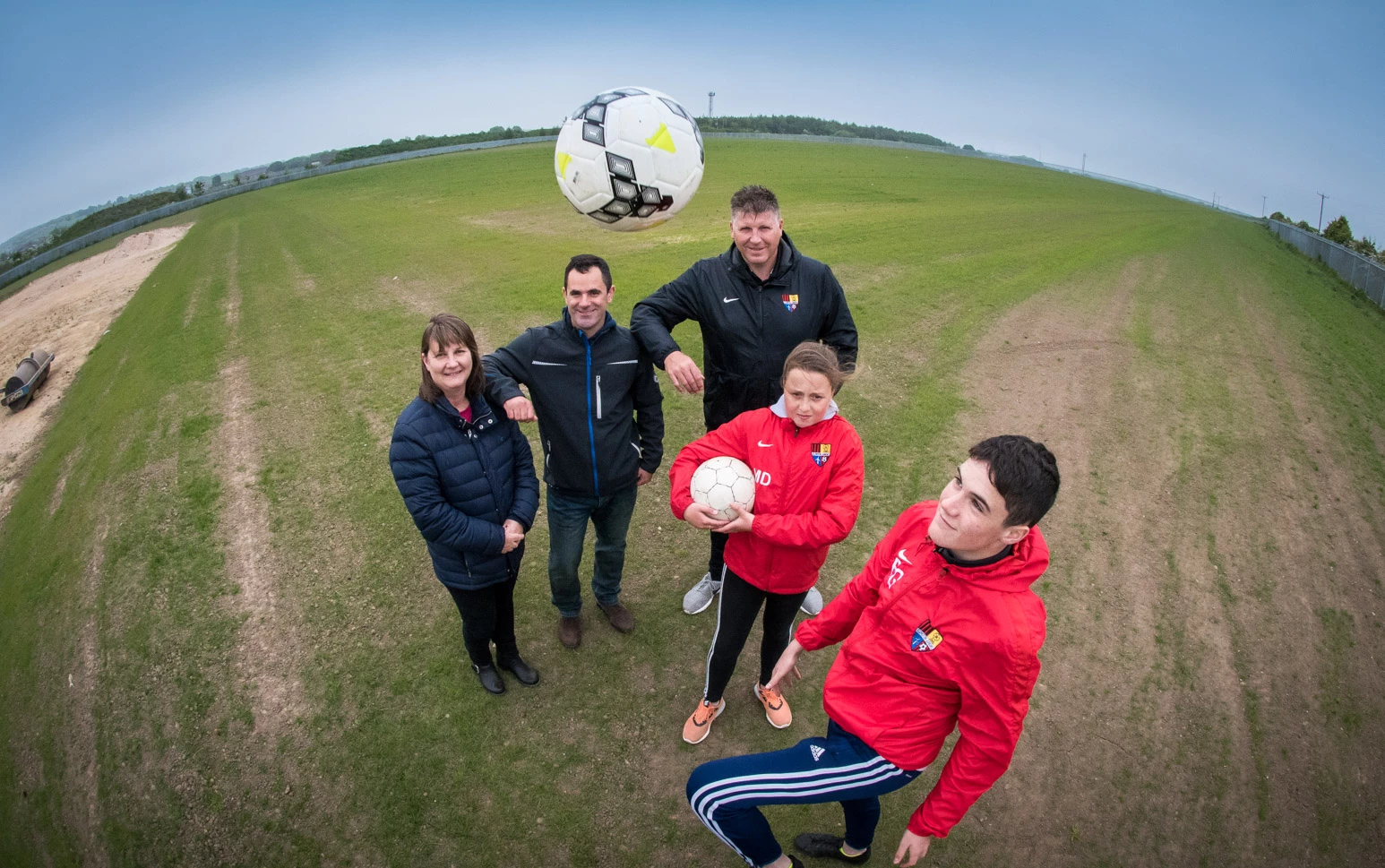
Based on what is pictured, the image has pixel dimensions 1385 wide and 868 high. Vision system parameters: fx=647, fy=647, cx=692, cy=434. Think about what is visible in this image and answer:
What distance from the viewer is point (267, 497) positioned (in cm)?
618

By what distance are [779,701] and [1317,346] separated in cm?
1216

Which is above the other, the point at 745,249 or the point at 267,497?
the point at 745,249

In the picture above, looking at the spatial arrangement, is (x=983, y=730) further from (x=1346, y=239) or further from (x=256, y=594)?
(x=1346, y=239)

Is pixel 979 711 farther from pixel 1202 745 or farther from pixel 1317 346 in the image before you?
pixel 1317 346

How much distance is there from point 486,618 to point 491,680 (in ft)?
1.80

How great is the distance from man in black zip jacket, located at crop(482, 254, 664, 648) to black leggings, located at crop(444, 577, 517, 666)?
39cm

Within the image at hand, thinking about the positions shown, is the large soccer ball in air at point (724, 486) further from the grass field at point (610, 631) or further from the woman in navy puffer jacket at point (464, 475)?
the grass field at point (610, 631)

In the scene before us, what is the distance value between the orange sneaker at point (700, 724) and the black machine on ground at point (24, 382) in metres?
12.5

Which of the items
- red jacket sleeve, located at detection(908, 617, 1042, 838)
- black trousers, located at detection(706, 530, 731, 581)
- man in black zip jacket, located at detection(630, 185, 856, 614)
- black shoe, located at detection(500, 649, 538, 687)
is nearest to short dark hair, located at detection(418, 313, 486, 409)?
man in black zip jacket, located at detection(630, 185, 856, 614)

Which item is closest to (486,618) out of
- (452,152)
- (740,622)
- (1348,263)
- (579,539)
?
(579,539)

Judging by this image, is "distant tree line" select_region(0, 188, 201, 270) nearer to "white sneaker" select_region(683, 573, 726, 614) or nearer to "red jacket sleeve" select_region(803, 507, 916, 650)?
"white sneaker" select_region(683, 573, 726, 614)

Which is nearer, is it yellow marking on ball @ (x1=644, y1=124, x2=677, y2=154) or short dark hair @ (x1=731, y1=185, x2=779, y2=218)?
short dark hair @ (x1=731, y1=185, x2=779, y2=218)

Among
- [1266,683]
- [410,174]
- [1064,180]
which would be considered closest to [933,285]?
[1266,683]

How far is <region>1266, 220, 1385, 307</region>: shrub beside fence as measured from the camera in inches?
565
